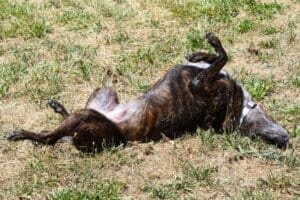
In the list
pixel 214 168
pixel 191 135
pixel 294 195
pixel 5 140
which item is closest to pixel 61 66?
pixel 5 140

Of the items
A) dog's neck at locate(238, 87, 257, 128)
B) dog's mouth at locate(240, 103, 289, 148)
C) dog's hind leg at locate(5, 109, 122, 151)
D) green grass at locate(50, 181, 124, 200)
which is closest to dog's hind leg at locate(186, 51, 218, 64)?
dog's neck at locate(238, 87, 257, 128)

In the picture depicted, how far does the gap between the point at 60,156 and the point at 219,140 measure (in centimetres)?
158

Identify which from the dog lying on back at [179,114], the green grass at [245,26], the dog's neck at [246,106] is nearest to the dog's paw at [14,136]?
the dog lying on back at [179,114]

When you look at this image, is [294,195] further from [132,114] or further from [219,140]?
[132,114]

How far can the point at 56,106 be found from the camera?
6.52 meters

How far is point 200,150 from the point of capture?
589 centimetres

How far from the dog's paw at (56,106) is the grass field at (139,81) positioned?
0.09 m

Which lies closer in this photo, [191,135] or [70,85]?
[191,135]

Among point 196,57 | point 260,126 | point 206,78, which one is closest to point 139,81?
point 196,57

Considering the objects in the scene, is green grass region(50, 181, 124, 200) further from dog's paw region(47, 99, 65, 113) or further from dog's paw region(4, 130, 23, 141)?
dog's paw region(47, 99, 65, 113)

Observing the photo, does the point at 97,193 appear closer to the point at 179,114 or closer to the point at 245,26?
the point at 179,114

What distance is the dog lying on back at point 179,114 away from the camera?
5.89 meters

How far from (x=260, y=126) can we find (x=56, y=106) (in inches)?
85.9

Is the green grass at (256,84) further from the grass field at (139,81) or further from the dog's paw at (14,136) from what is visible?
the dog's paw at (14,136)
